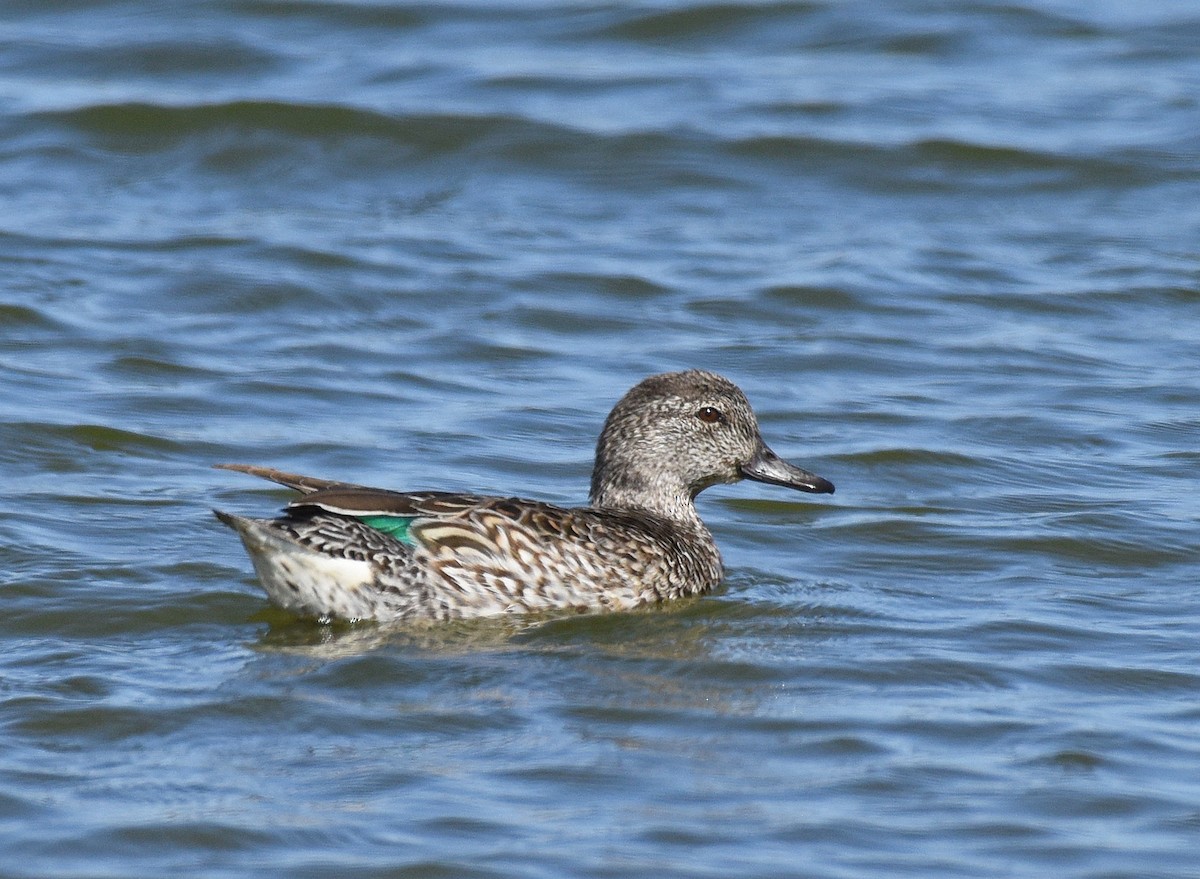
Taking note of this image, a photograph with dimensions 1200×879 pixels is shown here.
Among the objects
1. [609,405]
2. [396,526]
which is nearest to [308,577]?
[396,526]

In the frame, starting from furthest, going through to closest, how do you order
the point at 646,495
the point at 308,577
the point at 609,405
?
the point at 609,405 < the point at 646,495 < the point at 308,577

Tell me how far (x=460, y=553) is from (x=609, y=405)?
3.55 metres

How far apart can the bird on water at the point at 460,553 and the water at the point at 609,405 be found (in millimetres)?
144

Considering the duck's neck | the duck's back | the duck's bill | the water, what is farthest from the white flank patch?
the duck's bill

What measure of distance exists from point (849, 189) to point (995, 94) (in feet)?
8.34

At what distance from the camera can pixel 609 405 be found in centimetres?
1148

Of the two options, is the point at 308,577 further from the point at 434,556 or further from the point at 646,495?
the point at 646,495

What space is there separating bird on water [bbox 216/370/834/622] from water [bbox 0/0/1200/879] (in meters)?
0.14

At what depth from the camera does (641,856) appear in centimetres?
596

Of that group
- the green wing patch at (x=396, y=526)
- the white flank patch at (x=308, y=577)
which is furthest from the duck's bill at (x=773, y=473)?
the white flank patch at (x=308, y=577)

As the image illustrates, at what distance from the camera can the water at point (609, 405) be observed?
6348 mm

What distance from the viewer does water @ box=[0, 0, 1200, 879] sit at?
635 cm

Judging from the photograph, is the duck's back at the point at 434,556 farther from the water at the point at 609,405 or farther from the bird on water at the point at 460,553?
the water at the point at 609,405

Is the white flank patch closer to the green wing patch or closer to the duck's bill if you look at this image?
the green wing patch
